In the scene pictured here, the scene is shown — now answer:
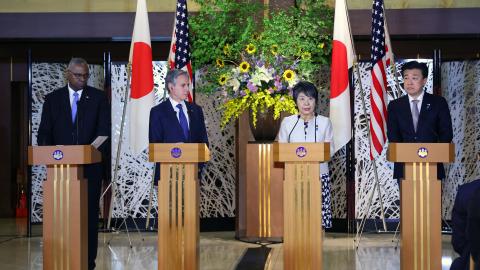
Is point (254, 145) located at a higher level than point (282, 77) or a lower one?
lower

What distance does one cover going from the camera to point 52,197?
4938 mm

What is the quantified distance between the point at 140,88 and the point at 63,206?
306 cm

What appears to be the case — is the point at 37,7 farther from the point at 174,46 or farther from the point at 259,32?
the point at 259,32

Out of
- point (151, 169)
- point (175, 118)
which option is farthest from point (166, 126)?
point (151, 169)

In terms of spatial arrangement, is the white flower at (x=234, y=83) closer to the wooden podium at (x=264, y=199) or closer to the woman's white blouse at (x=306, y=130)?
the wooden podium at (x=264, y=199)

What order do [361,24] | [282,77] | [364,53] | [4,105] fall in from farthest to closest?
[4,105] → [364,53] → [361,24] → [282,77]

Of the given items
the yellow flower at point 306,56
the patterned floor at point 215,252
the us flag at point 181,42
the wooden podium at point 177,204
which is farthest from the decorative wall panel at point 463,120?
the wooden podium at point 177,204

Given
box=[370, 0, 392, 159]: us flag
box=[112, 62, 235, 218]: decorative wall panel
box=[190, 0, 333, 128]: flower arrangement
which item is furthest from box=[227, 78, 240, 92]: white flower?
box=[112, 62, 235, 218]: decorative wall panel

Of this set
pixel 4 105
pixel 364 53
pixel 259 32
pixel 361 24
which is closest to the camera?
pixel 259 32

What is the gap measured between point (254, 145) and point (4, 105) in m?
4.50

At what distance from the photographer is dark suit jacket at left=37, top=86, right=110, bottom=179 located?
559cm

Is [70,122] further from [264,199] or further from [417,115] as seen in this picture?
[264,199]

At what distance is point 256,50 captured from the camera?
301 inches

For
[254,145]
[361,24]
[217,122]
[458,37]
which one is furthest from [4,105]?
[458,37]
